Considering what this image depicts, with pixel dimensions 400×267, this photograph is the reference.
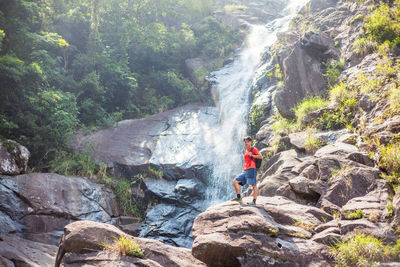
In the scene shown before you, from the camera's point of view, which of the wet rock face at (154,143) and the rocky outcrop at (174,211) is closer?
the rocky outcrop at (174,211)

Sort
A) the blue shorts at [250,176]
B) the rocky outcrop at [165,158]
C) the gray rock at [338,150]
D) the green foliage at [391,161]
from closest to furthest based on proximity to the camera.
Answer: the green foliage at [391,161]
the blue shorts at [250,176]
the gray rock at [338,150]
the rocky outcrop at [165,158]

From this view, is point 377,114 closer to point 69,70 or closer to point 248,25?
point 69,70

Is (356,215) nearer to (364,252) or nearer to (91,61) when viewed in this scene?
(364,252)

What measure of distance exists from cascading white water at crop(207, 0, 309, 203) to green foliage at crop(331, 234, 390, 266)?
7976 mm

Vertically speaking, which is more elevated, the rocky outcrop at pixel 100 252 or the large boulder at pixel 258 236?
the large boulder at pixel 258 236

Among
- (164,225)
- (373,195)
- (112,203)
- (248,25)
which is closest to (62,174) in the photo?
(112,203)

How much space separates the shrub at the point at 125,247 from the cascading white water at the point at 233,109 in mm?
7359

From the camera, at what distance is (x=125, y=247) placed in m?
5.68

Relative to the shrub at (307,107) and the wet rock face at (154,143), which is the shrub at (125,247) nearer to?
the shrub at (307,107)

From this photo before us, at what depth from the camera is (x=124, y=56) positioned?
1914cm

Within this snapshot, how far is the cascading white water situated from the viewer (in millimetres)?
13562

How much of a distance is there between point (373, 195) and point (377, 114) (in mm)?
2727

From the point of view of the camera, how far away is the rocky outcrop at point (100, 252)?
18.2 feet

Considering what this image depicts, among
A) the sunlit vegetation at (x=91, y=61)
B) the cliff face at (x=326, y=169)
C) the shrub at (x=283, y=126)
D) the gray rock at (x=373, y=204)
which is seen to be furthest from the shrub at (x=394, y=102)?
the sunlit vegetation at (x=91, y=61)
